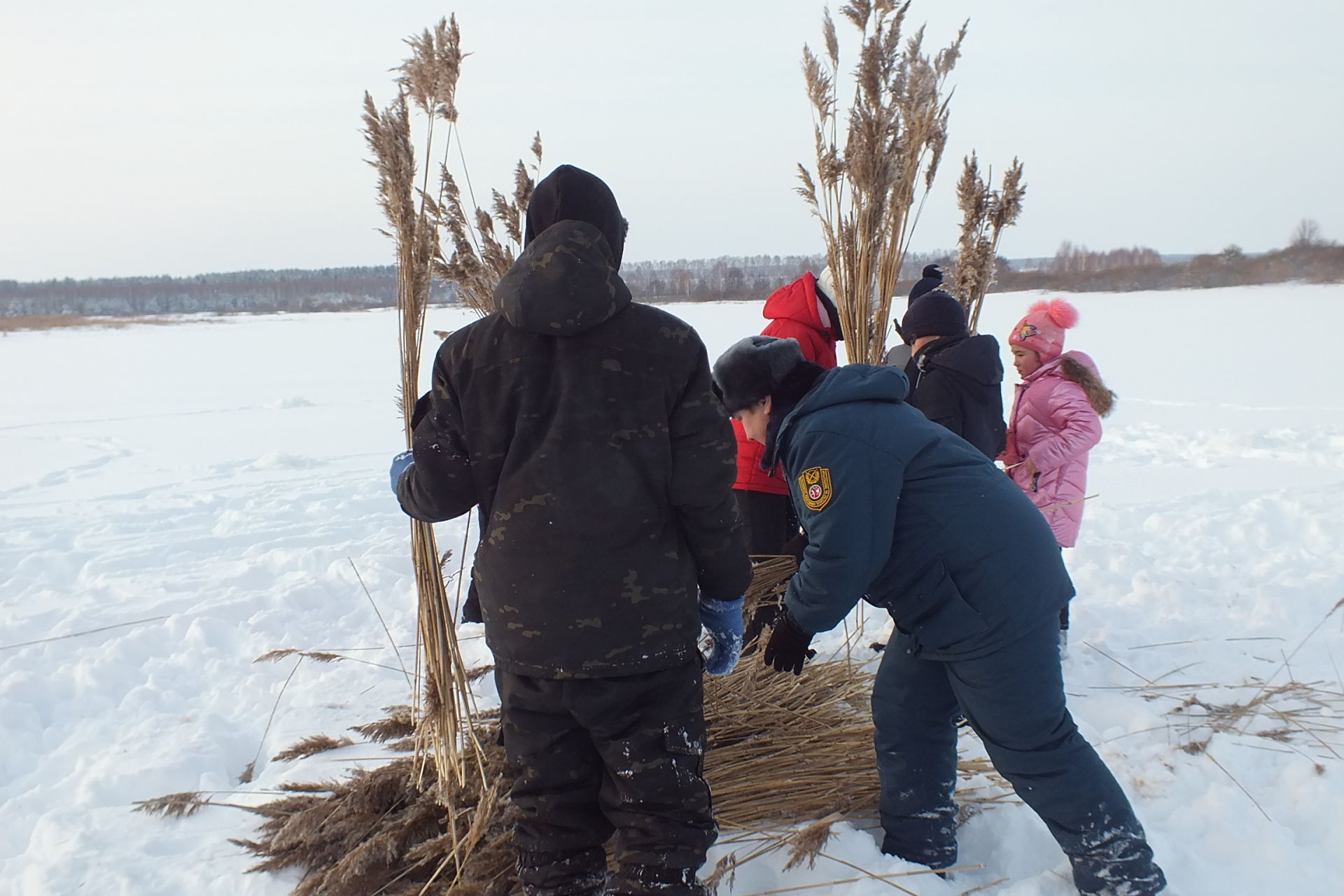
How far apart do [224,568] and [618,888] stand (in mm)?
3465

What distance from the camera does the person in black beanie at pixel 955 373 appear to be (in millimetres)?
2791

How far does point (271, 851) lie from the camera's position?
1.91 metres

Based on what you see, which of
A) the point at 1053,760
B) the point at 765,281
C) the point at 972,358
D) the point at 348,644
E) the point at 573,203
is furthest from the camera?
the point at 765,281

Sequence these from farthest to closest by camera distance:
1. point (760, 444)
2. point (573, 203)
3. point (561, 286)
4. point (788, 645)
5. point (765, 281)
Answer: point (765, 281) → point (760, 444) → point (788, 645) → point (573, 203) → point (561, 286)

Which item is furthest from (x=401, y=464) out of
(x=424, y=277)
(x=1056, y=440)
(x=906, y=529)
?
(x=1056, y=440)

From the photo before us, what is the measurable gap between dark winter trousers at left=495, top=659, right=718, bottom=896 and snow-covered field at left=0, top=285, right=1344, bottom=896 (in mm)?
413

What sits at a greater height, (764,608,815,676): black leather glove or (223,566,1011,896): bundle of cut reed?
(764,608,815,676): black leather glove

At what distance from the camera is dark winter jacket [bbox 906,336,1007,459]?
2787mm

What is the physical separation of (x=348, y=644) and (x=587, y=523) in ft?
7.35

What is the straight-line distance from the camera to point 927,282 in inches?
135

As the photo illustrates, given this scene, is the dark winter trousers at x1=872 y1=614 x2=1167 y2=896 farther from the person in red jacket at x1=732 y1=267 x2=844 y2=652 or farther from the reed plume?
the reed plume

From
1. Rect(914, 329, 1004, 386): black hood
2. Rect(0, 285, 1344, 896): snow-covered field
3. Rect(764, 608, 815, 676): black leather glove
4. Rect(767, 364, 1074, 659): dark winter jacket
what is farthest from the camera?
Rect(914, 329, 1004, 386): black hood

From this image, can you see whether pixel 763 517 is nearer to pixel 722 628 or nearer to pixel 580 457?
pixel 722 628

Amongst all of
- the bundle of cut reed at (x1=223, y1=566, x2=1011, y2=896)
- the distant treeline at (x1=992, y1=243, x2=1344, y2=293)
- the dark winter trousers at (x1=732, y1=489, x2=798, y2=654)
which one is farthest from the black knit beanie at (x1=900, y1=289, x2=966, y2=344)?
the distant treeline at (x1=992, y1=243, x2=1344, y2=293)
